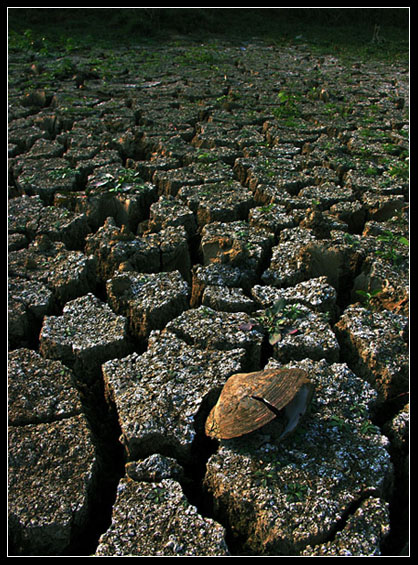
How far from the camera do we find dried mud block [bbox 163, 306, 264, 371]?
79.7 inches

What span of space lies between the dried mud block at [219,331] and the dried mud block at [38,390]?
50 cm

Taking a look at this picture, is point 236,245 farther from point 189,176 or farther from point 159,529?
point 159,529

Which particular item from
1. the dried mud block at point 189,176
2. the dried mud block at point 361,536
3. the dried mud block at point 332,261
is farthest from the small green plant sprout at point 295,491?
the dried mud block at point 189,176

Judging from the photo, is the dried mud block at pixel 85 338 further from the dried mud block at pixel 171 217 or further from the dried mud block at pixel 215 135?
the dried mud block at pixel 215 135

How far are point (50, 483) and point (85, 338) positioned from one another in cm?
71

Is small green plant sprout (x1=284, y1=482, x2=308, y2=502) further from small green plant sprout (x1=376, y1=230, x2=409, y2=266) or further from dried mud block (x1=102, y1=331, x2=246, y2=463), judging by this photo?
small green plant sprout (x1=376, y1=230, x2=409, y2=266)

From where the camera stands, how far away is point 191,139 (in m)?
4.51

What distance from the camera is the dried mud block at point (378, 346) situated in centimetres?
191

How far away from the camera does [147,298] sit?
7.56 feet

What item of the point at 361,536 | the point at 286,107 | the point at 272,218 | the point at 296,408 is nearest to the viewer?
the point at 361,536

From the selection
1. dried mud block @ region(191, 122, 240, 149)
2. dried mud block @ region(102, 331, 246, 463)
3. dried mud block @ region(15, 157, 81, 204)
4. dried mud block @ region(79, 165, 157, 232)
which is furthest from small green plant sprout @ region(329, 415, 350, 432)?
dried mud block @ region(191, 122, 240, 149)

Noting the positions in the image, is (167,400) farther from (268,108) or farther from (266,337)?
(268,108)

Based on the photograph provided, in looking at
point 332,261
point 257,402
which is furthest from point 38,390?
point 332,261

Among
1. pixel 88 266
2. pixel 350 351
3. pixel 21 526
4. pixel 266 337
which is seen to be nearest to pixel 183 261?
pixel 88 266
